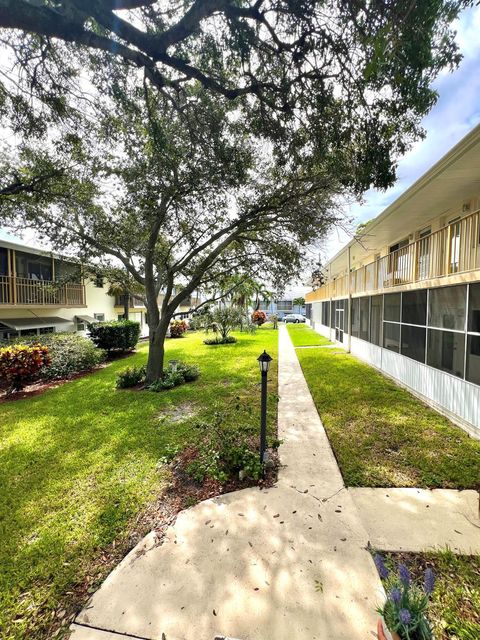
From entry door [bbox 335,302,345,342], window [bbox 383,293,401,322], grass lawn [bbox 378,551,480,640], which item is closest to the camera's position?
grass lawn [bbox 378,551,480,640]

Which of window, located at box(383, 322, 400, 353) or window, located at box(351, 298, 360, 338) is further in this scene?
window, located at box(351, 298, 360, 338)

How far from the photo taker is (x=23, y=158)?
263 inches

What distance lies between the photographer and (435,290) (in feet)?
21.8

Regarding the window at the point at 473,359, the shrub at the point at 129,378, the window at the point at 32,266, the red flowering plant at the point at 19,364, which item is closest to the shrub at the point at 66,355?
the red flowering plant at the point at 19,364

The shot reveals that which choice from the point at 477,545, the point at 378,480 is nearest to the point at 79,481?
the point at 378,480

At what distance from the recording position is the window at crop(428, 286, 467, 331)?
5628 mm

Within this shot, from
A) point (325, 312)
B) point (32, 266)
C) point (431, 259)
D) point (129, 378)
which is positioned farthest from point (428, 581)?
point (325, 312)

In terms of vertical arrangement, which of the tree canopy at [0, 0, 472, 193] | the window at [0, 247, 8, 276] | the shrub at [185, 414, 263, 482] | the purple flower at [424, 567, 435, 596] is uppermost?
the tree canopy at [0, 0, 472, 193]

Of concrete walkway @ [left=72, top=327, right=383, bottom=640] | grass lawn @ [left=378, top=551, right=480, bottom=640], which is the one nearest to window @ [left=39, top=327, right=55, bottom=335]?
concrete walkway @ [left=72, top=327, right=383, bottom=640]

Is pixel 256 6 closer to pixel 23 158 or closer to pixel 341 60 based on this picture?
pixel 341 60

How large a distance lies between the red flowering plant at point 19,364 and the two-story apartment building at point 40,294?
9.37ft

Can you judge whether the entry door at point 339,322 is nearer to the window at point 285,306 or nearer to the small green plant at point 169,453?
the small green plant at point 169,453

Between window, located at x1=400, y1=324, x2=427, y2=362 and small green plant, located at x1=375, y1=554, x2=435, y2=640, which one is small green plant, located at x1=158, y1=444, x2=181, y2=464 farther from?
window, located at x1=400, y1=324, x2=427, y2=362

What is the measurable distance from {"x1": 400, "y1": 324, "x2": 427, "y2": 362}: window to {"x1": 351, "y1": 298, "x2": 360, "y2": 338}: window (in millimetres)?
4963
